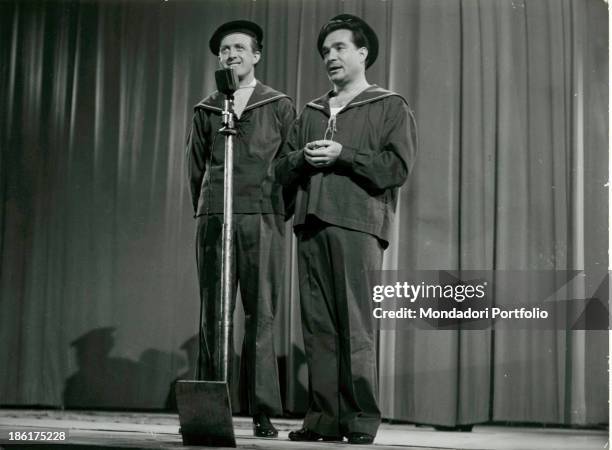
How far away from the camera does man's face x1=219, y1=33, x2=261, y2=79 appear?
2797 mm

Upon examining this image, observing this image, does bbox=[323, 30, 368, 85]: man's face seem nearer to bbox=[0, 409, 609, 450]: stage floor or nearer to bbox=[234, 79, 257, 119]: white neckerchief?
bbox=[234, 79, 257, 119]: white neckerchief

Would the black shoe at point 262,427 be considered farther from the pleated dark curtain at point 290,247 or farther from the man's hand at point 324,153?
the man's hand at point 324,153

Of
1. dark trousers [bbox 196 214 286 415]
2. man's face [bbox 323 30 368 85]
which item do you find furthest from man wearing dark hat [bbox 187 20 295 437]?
man's face [bbox 323 30 368 85]

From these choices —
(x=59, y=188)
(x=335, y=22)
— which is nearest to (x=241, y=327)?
(x=59, y=188)

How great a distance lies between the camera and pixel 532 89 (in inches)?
124

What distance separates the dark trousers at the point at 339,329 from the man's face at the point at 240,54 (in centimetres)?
67

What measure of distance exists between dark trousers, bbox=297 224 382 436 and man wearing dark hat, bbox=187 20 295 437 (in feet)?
0.68

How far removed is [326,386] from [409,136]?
0.82 metres

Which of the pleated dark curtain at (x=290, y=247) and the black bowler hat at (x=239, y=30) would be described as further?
the pleated dark curtain at (x=290, y=247)

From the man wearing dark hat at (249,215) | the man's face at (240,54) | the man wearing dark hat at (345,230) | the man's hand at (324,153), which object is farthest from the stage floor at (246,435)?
the man's face at (240,54)

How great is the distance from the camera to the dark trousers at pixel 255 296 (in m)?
2.62

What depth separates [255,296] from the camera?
2.65m

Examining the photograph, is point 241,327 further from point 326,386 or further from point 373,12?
point 373,12

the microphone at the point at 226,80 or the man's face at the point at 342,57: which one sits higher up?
the man's face at the point at 342,57
